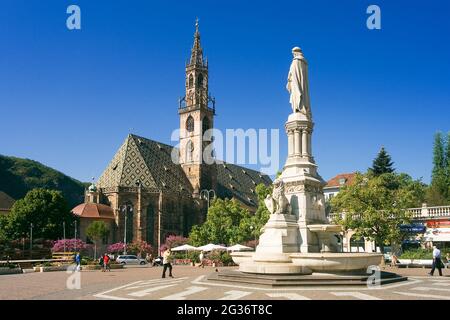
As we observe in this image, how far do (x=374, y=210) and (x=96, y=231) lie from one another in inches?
1480

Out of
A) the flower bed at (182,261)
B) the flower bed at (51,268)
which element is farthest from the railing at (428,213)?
the flower bed at (51,268)

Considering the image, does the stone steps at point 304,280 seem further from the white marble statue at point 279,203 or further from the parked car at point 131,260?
the parked car at point 131,260

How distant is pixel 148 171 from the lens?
75688 mm

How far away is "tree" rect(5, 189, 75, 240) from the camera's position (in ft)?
187

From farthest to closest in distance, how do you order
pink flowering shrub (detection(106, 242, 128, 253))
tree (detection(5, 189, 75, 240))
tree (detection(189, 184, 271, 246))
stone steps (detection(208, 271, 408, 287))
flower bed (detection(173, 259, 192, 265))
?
pink flowering shrub (detection(106, 242, 128, 253)) < tree (detection(5, 189, 75, 240)) < tree (detection(189, 184, 271, 246)) < flower bed (detection(173, 259, 192, 265)) < stone steps (detection(208, 271, 408, 287))

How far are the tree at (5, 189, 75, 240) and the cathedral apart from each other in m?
4.64

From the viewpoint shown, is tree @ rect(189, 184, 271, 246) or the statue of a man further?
tree @ rect(189, 184, 271, 246)

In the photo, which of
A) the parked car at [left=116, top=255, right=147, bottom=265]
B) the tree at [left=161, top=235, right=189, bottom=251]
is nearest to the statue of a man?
the parked car at [left=116, top=255, right=147, bottom=265]

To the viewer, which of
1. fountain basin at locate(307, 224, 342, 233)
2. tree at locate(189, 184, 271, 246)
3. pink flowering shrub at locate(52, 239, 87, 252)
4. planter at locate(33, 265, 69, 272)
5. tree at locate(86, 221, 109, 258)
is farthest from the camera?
tree at locate(86, 221, 109, 258)

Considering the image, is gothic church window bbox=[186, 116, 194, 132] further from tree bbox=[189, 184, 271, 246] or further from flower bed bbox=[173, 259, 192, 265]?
flower bed bbox=[173, 259, 192, 265]

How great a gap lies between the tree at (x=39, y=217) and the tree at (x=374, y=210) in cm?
3746

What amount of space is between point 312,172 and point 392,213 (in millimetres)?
21690
